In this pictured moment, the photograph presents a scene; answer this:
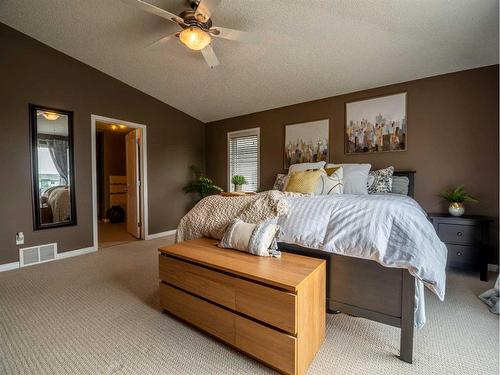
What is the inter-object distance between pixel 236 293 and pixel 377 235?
92 cm

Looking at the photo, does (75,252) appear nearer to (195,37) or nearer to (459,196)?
(195,37)

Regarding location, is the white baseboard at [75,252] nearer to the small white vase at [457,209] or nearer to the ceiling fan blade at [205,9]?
the ceiling fan blade at [205,9]

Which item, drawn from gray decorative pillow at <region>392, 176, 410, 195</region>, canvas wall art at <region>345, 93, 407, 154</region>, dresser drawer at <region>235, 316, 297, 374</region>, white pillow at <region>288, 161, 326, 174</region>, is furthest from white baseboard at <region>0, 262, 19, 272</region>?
gray decorative pillow at <region>392, 176, 410, 195</region>

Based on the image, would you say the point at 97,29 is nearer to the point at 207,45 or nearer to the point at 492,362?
the point at 207,45

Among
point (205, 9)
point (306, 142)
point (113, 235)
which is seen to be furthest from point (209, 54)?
point (113, 235)

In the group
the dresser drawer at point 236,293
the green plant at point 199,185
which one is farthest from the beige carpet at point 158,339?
the green plant at point 199,185

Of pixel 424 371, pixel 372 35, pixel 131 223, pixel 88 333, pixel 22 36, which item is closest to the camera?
pixel 424 371

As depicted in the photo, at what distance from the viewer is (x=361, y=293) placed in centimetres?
155

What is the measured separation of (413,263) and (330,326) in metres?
0.80

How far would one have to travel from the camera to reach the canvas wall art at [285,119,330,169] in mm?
3881

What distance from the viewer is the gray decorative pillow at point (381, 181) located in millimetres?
3037

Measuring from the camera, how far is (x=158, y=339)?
5.38 feet

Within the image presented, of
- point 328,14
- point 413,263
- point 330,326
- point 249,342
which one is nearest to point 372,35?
point 328,14

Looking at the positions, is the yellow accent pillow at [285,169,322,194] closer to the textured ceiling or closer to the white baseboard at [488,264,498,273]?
the textured ceiling
